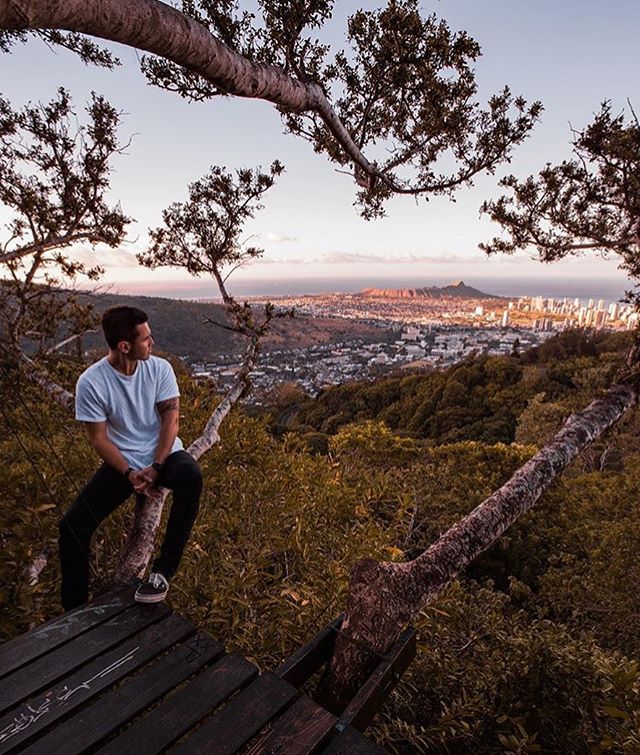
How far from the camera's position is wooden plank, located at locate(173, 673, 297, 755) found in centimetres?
188

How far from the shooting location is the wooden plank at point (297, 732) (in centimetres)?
190

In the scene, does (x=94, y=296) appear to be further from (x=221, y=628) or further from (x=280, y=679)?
(x=280, y=679)

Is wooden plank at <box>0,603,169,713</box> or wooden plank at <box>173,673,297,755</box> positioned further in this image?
wooden plank at <box>0,603,169,713</box>

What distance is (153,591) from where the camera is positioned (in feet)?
9.06

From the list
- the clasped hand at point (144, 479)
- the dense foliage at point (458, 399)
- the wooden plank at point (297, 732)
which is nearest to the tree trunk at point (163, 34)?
the clasped hand at point (144, 479)

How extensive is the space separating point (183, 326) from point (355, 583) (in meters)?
102

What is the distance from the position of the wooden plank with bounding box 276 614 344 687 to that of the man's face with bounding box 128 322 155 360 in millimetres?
2326

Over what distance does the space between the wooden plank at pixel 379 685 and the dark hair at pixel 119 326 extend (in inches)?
109

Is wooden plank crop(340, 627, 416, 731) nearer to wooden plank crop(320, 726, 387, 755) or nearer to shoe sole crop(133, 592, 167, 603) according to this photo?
wooden plank crop(320, 726, 387, 755)

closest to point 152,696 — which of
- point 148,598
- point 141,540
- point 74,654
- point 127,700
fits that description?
point 127,700

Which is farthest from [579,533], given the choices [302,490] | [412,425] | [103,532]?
[412,425]

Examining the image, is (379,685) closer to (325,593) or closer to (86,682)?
(86,682)

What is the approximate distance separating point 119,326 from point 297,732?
278cm

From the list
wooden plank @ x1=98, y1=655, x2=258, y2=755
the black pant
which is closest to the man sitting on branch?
the black pant
